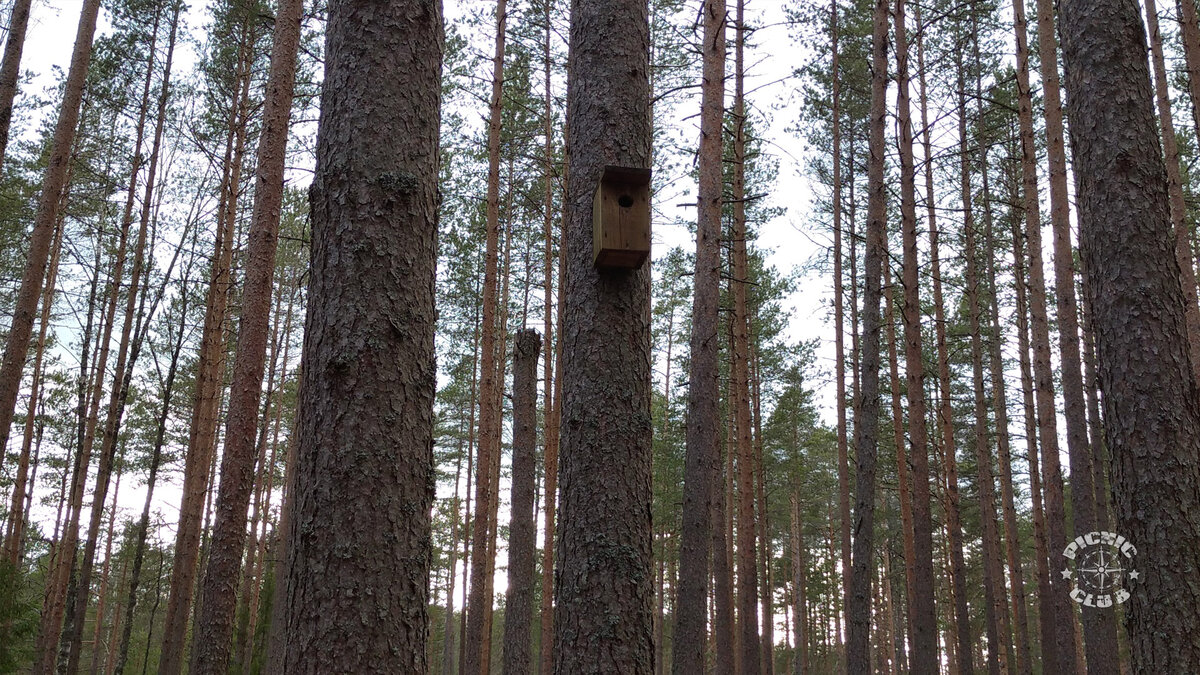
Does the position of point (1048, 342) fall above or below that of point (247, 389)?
above

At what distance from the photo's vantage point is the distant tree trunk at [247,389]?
651 cm

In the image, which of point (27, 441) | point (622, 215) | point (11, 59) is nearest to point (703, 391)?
point (622, 215)

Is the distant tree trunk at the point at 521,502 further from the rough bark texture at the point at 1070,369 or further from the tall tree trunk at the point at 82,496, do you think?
the rough bark texture at the point at 1070,369

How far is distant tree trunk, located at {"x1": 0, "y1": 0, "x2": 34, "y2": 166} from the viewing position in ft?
23.2

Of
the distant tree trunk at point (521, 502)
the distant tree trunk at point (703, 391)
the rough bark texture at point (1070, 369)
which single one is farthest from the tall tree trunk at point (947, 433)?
the distant tree trunk at point (521, 502)

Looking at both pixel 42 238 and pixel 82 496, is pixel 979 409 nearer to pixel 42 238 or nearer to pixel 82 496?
pixel 42 238

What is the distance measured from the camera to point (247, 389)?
675cm

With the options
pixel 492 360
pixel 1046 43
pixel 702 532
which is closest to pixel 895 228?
pixel 1046 43

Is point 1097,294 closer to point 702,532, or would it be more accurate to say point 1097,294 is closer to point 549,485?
point 702,532

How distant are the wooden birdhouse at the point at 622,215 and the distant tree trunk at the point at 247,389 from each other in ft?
14.4

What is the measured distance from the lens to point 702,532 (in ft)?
26.4

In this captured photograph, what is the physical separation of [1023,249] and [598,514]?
16.1 m

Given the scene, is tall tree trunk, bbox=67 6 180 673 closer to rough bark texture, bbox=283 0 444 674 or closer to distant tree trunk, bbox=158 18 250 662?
distant tree trunk, bbox=158 18 250 662

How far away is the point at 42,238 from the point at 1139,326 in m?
8.84
